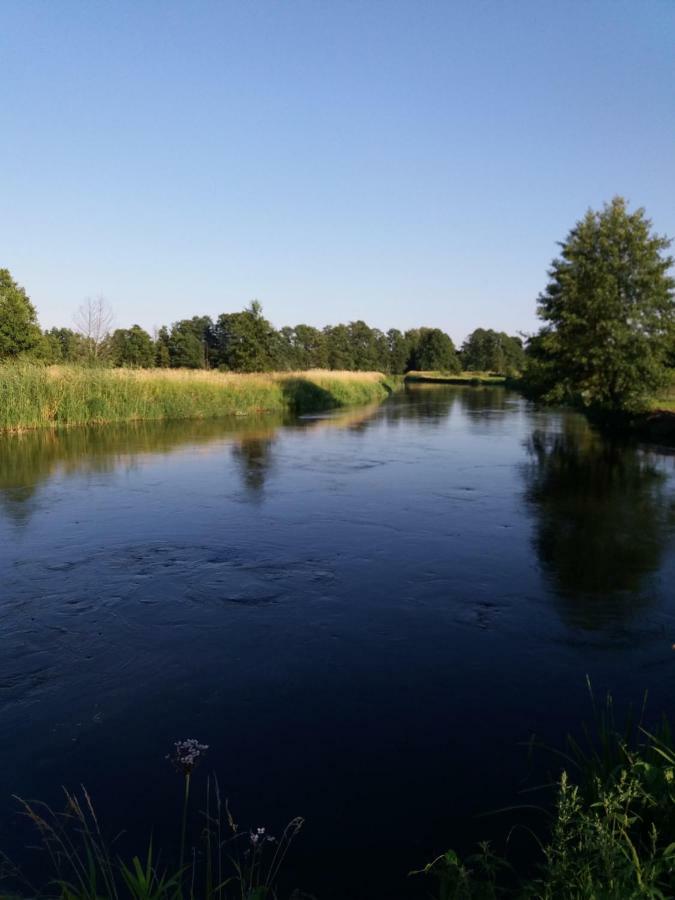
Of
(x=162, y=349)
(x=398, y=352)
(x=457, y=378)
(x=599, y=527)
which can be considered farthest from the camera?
(x=398, y=352)

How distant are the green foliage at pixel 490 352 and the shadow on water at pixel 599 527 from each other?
9530cm

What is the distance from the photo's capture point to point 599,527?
980cm

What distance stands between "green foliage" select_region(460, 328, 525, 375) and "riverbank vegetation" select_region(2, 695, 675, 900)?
4260 inches

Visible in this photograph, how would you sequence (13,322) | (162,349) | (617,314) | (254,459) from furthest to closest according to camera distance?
1. (162,349)
2. (13,322)
3. (617,314)
4. (254,459)

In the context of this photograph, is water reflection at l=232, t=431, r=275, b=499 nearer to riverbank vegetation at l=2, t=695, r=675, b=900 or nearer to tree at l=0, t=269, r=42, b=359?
riverbank vegetation at l=2, t=695, r=675, b=900

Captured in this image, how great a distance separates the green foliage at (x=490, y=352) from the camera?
112250 millimetres

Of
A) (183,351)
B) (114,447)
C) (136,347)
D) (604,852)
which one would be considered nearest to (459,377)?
(183,351)

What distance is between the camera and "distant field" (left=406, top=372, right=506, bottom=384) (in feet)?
276

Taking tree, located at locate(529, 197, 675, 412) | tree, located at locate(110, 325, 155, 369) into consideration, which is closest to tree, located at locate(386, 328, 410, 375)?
tree, located at locate(110, 325, 155, 369)

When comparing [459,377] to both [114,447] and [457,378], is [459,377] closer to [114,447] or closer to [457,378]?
[457,378]

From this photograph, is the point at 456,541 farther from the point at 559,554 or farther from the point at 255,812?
the point at 255,812

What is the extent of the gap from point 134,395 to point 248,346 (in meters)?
23.8

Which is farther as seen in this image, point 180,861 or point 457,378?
point 457,378

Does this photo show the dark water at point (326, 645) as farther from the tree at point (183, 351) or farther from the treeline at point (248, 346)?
the tree at point (183, 351)
